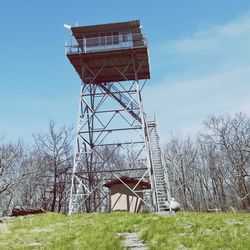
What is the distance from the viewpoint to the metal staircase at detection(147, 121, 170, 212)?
1727 centimetres

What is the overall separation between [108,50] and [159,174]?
859 cm

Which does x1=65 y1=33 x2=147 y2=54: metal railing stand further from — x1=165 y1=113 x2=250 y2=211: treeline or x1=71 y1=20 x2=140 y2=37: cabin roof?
x1=165 y1=113 x2=250 y2=211: treeline

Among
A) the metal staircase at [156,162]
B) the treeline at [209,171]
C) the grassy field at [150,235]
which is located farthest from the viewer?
the treeline at [209,171]

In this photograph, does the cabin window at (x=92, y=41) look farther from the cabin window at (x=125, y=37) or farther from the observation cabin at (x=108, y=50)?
the cabin window at (x=125, y=37)

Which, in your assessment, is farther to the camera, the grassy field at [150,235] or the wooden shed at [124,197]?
the wooden shed at [124,197]

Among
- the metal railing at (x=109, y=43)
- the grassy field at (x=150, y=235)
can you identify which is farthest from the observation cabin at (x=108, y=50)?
the grassy field at (x=150, y=235)

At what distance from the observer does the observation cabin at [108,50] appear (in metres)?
19.4

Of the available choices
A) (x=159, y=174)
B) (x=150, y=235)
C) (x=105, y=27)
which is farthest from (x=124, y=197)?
(x=150, y=235)

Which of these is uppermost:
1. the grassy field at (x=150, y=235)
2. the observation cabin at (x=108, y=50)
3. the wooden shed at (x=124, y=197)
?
the observation cabin at (x=108, y=50)

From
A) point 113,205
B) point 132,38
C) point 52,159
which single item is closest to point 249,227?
point 113,205

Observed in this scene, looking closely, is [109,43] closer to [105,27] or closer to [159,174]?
[105,27]

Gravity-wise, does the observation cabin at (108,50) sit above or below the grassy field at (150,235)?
above

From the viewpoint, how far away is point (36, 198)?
1430 inches

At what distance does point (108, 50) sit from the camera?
752 inches
